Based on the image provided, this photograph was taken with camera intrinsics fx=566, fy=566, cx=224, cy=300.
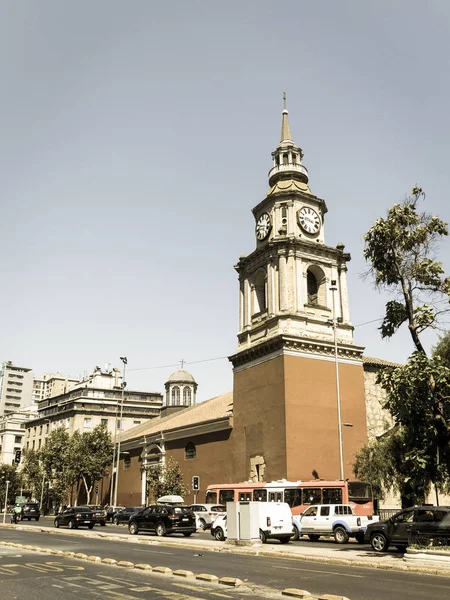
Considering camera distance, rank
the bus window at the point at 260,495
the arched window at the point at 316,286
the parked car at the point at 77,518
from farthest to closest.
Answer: the arched window at the point at 316,286 < the parked car at the point at 77,518 < the bus window at the point at 260,495

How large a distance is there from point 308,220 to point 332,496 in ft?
75.5

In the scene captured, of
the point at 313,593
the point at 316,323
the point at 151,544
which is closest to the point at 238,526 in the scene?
the point at 151,544

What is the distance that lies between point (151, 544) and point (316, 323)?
22317 millimetres

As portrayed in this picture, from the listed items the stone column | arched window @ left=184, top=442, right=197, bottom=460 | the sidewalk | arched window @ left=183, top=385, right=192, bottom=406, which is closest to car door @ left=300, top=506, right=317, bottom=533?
the sidewalk

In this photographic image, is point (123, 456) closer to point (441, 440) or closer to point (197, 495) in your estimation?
point (197, 495)

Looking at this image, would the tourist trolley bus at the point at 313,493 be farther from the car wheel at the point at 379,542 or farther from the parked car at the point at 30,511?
the parked car at the point at 30,511

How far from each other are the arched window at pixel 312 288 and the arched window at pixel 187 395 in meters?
38.4

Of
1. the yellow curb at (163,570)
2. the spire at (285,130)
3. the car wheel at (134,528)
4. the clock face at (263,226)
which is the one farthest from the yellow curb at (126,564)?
the spire at (285,130)

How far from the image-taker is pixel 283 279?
42031 millimetres

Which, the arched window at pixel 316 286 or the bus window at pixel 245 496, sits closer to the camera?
the bus window at pixel 245 496

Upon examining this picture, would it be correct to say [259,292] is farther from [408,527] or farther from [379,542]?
[408,527]

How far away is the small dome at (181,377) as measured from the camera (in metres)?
79.1

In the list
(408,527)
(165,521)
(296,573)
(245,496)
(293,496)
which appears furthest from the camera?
(245,496)

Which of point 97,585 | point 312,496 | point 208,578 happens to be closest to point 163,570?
point 208,578
